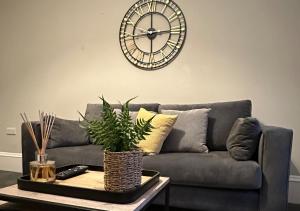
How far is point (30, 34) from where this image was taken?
3723mm

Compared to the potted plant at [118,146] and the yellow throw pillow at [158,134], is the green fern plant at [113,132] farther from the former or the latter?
the yellow throw pillow at [158,134]

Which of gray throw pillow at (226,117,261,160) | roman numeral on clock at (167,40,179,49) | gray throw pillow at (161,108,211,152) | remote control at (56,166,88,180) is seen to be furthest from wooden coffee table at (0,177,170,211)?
roman numeral on clock at (167,40,179,49)

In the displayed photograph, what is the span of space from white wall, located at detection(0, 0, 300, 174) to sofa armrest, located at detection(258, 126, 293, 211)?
2.69ft

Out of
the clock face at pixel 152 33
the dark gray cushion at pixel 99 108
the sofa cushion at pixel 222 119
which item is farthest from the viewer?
the clock face at pixel 152 33

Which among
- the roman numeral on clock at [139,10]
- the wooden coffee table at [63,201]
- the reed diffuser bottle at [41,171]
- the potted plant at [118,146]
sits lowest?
the wooden coffee table at [63,201]

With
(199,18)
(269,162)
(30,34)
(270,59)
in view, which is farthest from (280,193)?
(30,34)

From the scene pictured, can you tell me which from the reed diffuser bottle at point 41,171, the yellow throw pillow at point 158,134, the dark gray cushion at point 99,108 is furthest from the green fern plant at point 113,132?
the dark gray cushion at point 99,108

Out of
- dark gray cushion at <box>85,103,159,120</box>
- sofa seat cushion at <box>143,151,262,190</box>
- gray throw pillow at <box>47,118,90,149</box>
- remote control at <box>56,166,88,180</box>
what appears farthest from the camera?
dark gray cushion at <box>85,103,159,120</box>

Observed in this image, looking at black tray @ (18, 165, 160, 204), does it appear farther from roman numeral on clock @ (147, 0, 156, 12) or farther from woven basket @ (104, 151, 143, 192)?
roman numeral on clock @ (147, 0, 156, 12)

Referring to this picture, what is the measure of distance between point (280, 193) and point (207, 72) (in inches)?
55.2

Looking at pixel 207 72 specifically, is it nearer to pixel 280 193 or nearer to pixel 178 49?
pixel 178 49

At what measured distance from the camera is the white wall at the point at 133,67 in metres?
2.73

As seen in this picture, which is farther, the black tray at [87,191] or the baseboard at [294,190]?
the baseboard at [294,190]

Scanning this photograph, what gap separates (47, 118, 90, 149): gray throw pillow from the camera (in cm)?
267
